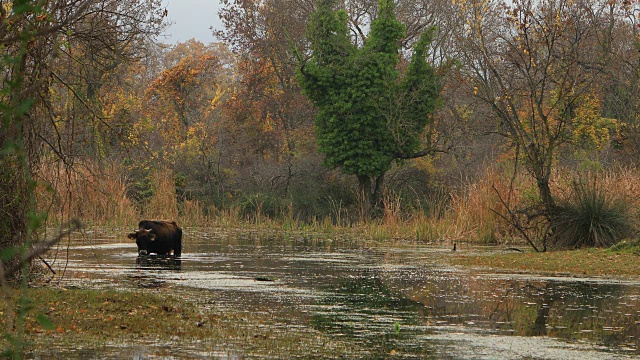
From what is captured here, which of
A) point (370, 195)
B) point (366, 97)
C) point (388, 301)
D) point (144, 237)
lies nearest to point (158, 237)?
point (144, 237)

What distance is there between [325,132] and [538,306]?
27.6m

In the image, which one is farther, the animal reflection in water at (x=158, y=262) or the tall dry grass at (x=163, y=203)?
the tall dry grass at (x=163, y=203)

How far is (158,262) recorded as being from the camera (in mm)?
19734

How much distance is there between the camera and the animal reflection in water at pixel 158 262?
60.6 feet

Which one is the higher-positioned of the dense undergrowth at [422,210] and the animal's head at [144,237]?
the dense undergrowth at [422,210]

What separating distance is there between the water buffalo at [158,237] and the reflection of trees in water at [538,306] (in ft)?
21.2

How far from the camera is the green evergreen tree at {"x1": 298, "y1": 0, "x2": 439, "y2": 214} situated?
128ft

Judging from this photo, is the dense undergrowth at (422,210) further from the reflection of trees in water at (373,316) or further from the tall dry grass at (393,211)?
the reflection of trees in water at (373,316)

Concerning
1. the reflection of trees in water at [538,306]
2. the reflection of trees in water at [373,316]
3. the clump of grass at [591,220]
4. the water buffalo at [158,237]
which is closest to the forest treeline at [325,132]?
the clump of grass at [591,220]

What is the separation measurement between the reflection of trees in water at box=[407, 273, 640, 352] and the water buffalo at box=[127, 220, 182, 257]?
6.45 metres

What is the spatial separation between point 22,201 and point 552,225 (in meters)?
14.9

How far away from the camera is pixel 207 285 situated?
49.8ft

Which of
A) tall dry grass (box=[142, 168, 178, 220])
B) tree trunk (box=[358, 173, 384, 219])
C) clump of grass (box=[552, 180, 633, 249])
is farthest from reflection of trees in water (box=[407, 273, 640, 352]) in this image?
tree trunk (box=[358, 173, 384, 219])

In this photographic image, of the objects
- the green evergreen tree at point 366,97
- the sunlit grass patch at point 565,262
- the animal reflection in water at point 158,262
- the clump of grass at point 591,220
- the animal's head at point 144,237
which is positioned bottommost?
the animal reflection in water at point 158,262
